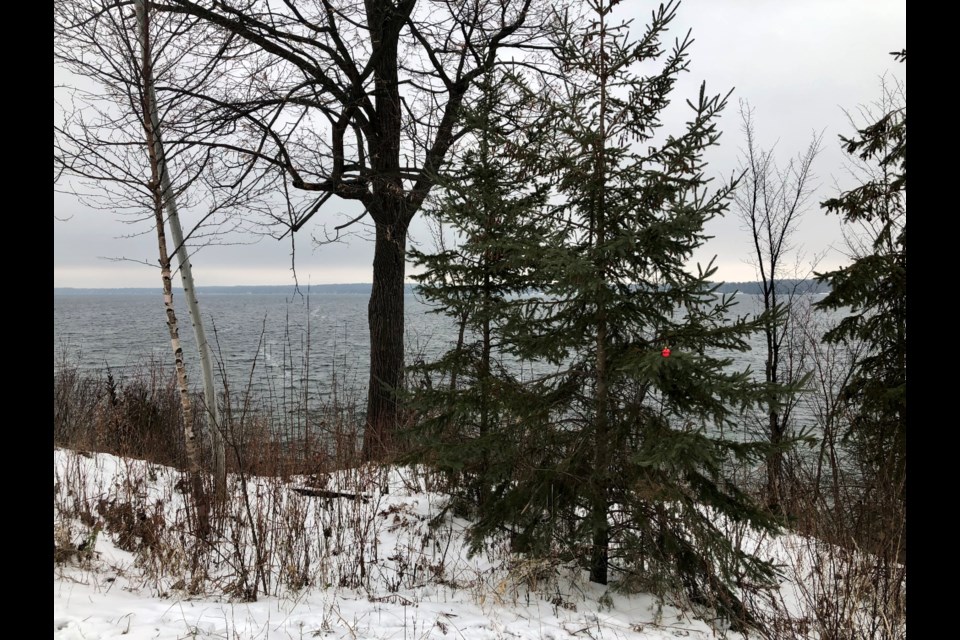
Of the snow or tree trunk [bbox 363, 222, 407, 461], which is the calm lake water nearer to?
tree trunk [bbox 363, 222, 407, 461]

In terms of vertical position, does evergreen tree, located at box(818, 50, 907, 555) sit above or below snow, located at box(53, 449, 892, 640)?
above

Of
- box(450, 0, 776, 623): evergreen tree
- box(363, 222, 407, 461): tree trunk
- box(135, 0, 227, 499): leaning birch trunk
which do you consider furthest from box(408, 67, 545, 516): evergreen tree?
box(363, 222, 407, 461): tree trunk

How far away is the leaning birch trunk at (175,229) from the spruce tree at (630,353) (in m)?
3.08

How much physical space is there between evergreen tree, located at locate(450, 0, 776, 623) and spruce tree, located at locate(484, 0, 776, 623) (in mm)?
15

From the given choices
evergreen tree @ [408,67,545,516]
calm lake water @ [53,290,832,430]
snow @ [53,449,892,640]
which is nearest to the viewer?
snow @ [53,449,892,640]

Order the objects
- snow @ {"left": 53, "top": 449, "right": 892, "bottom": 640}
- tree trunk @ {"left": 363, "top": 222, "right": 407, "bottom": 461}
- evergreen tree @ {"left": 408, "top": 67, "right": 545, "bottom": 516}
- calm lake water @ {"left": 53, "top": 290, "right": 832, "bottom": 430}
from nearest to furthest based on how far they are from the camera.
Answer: snow @ {"left": 53, "top": 449, "right": 892, "bottom": 640} → evergreen tree @ {"left": 408, "top": 67, "right": 545, "bottom": 516} → calm lake water @ {"left": 53, "top": 290, "right": 832, "bottom": 430} → tree trunk @ {"left": 363, "top": 222, "right": 407, "bottom": 461}

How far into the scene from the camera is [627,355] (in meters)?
4.50

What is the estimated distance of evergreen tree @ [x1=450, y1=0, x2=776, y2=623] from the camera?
168 inches

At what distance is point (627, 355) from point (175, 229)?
526cm

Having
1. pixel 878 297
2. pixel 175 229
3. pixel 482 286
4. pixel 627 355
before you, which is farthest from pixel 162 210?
pixel 878 297

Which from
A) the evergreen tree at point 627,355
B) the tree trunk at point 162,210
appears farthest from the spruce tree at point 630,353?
the tree trunk at point 162,210

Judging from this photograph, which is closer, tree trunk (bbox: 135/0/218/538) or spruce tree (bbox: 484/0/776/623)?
spruce tree (bbox: 484/0/776/623)
